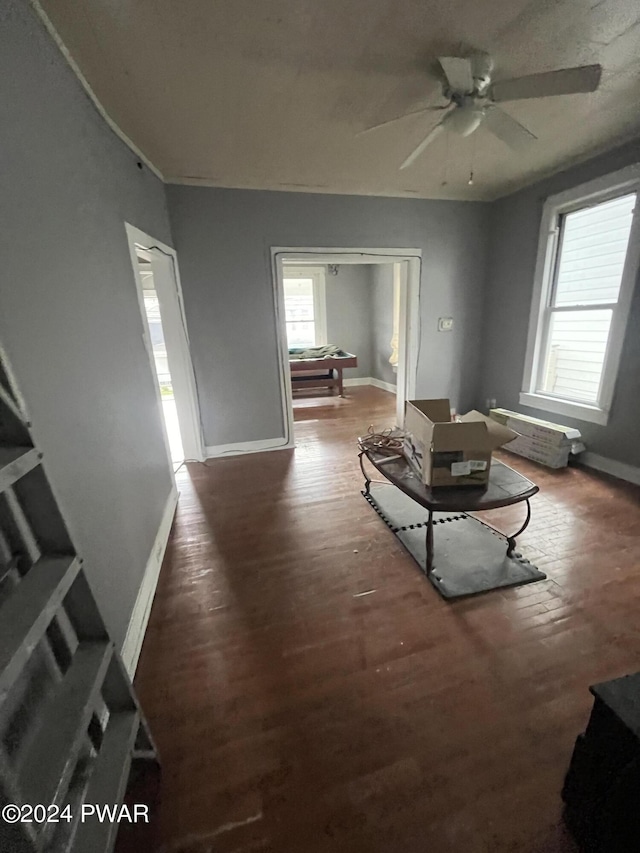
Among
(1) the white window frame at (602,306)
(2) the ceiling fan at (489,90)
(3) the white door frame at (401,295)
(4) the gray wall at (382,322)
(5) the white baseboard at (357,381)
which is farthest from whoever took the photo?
(5) the white baseboard at (357,381)

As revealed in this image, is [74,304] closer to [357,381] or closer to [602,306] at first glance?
[602,306]

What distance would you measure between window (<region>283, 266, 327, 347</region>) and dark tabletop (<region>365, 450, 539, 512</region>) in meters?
5.00

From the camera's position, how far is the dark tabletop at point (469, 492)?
1581mm

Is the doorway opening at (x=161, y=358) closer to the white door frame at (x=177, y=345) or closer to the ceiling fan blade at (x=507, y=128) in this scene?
the white door frame at (x=177, y=345)

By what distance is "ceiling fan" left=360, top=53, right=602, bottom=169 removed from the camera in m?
1.40

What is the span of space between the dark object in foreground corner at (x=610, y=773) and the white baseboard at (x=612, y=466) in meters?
2.51

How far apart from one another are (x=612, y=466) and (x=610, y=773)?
8.89 ft

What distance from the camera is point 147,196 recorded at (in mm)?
2385

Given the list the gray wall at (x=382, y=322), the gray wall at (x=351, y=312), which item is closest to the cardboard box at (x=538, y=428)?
the gray wall at (x=382, y=322)

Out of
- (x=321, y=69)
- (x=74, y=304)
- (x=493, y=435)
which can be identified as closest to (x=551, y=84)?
(x=321, y=69)

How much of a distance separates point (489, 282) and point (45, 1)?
3.86 meters

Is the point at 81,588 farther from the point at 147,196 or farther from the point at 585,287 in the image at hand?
the point at 585,287

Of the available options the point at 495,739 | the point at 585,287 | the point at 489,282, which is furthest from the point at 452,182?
the point at 495,739

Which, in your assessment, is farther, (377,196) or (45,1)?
(377,196)
